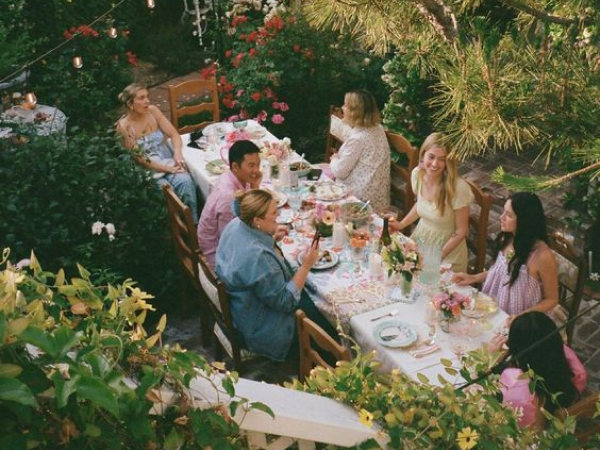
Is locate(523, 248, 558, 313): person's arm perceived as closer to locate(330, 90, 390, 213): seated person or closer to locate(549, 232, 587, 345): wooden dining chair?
locate(549, 232, 587, 345): wooden dining chair

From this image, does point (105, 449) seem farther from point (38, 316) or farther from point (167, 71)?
point (167, 71)

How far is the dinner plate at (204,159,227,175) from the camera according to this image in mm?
5016

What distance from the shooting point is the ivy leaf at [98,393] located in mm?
993

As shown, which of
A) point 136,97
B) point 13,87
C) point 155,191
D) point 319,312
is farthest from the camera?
point 13,87

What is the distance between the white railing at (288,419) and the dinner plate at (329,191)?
2928 millimetres

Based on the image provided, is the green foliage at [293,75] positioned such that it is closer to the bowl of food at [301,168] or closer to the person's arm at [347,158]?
the bowl of food at [301,168]

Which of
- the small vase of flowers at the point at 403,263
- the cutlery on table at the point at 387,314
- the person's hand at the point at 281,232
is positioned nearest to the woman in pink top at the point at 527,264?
the small vase of flowers at the point at 403,263

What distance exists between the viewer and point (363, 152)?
4.81 metres

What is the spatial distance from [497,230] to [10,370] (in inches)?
198

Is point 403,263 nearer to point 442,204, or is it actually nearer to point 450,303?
point 450,303

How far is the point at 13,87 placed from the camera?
20.4 feet

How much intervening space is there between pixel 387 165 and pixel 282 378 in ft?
5.82

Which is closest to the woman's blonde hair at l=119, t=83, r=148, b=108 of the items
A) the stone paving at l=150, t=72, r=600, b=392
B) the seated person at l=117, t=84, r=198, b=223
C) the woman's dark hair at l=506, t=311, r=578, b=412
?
the seated person at l=117, t=84, r=198, b=223

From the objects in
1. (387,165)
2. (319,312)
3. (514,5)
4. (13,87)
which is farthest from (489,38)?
(13,87)
